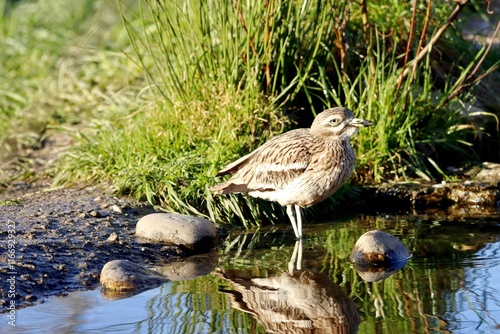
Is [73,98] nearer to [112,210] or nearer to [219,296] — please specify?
[112,210]

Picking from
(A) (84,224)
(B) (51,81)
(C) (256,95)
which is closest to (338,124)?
(C) (256,95)

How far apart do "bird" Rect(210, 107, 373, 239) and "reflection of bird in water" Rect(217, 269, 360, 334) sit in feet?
2.60

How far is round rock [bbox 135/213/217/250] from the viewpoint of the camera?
20.0 ft

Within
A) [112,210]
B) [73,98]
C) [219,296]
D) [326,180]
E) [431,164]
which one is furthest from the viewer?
[73,98]

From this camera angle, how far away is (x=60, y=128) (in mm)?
8688

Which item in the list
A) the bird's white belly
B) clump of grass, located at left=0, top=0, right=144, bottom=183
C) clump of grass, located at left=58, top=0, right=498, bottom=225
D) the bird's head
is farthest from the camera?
clump of grass, located at left=0, top=0, right=144, bottom=183

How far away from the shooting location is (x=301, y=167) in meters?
6.34

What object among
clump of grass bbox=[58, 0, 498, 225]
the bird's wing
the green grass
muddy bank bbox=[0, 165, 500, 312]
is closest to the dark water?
muddy bank bbox=[0, 165, 500, 312]

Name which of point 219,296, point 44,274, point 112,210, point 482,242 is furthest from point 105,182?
point 482,242

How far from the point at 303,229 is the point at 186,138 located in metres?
1.35

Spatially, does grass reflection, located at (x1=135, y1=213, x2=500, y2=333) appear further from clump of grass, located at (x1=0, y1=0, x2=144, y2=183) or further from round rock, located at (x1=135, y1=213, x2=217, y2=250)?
clump of grass, located at (x1=0, y1=0, x2=144, y2=183)

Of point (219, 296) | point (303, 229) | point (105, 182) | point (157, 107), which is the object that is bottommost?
point (219, 296)

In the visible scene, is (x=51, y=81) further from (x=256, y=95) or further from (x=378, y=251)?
(x=378, y=251)

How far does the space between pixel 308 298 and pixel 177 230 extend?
4.38 feet
